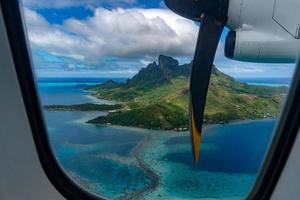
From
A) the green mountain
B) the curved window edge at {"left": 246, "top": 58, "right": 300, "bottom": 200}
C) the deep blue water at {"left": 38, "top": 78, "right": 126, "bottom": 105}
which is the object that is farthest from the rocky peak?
the curved window edge at {"left": 246, "top": 58, "right": 300, "bottom": 200}

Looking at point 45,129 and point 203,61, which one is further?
point 45,129

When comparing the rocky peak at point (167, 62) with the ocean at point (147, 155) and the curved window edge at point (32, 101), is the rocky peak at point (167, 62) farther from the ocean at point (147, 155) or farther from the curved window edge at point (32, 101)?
the curved window edge at point (32, 101)

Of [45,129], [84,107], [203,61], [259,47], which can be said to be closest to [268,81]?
[259,47]

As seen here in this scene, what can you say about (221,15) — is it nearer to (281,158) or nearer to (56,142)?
(281,158)

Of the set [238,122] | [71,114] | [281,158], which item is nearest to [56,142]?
[71,114]

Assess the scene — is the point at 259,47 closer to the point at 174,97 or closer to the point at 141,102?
the point at 174,97

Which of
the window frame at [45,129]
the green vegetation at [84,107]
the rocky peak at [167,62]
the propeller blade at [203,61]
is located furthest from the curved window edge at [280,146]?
the green vegetation at [84,107]

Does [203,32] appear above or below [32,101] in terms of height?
above
